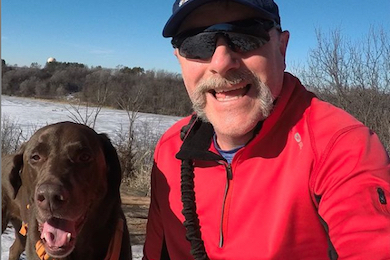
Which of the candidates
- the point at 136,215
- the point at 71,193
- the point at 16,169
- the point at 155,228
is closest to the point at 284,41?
the point at 155,228

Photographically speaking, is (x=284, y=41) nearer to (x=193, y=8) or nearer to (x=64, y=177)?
(x=193, y=8)

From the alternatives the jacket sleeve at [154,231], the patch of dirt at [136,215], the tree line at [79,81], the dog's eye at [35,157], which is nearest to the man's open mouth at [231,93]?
the jacket sleeve at [154,231]

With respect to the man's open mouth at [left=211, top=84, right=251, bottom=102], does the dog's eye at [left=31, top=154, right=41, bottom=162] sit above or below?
below

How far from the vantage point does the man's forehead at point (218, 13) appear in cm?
215

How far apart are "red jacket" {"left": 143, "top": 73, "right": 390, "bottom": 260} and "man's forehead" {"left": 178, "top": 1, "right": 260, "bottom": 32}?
0.42 meters

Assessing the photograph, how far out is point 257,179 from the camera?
6.79ft

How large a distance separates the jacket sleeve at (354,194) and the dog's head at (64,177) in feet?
4.95

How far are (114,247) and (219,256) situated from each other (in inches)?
40.8

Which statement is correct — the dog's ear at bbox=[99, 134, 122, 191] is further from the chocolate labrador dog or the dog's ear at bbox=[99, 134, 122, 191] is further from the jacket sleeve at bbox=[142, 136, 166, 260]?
the jacket sleeve at bbox=[142, 136, 166, 260]

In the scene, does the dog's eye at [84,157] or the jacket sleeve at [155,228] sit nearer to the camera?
the jacket sleeve at [155,228]

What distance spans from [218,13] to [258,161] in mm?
766

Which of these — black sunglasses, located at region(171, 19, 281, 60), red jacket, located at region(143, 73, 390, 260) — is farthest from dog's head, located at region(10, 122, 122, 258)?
black sunglasses, located at region(171, 19, 281, 60)

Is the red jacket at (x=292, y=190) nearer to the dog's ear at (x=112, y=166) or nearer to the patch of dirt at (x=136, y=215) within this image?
the dog's ear at (x=112, y=166)

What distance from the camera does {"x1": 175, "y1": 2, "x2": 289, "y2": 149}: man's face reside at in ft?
7.09
